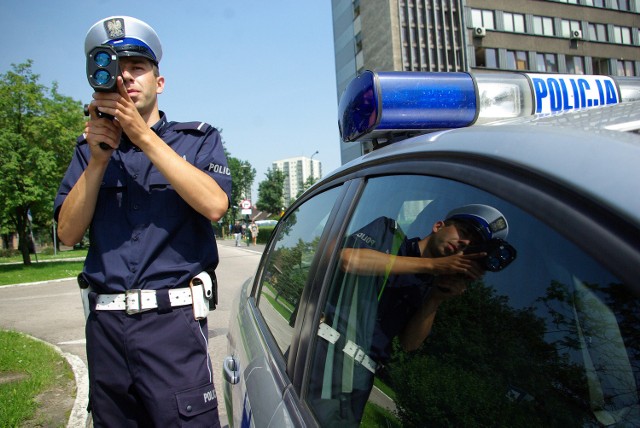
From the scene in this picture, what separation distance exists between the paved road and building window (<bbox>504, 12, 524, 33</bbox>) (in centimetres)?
3088

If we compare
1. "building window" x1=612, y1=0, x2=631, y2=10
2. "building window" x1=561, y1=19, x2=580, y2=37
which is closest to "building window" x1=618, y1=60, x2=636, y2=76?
"building window" x1=612, y1=0, x2=631, y2=10

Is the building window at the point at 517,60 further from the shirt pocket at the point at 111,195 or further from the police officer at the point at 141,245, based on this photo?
the shirt pocket at the point at 111,195

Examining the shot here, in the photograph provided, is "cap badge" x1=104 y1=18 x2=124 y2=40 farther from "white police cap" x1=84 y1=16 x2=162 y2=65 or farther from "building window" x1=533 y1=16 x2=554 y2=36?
"building window" x1=533 y1=16 x2=554 y2=36

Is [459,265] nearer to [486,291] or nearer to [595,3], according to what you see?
[486,291]

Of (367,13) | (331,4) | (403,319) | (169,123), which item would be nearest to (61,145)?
(169,123)

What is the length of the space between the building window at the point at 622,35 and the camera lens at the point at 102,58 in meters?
44.6

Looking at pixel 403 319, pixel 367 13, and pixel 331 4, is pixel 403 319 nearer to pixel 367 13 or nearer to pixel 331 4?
pixel 367 13

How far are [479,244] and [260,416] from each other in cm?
85

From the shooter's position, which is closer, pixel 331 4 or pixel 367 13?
pixel 367 13

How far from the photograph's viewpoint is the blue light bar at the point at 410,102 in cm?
152

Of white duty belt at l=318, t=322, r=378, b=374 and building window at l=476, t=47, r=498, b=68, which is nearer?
white duty belt at l=318, t=322, r=378, b=374

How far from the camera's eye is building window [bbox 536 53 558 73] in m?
34.8

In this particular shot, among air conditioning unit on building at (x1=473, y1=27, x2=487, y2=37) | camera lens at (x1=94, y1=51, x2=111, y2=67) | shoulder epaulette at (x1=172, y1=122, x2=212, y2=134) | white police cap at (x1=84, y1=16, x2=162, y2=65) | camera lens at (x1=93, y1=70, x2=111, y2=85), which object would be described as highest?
air conditioning unit on building at (x1=473, y1=27, x2=487, y2=37)

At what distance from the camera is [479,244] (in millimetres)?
789
